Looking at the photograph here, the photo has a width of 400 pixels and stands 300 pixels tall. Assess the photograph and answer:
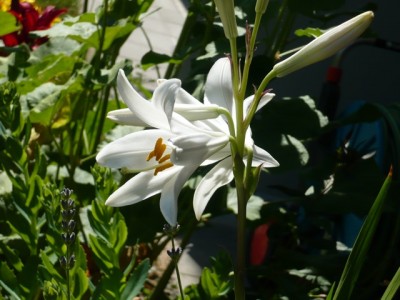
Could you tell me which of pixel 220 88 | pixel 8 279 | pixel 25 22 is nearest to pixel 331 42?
pixel 220 88

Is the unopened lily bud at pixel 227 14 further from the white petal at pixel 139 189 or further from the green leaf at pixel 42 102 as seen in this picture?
the green leaf at pixel 42 102

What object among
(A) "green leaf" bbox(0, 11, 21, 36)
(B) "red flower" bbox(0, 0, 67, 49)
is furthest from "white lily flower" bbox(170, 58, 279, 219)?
(B) "red flower" bbox(0, 0, 67, 49)

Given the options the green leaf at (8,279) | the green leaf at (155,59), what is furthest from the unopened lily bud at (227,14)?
the green leaf at (155,59)

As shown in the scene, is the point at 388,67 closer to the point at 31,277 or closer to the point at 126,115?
the point at 31,277

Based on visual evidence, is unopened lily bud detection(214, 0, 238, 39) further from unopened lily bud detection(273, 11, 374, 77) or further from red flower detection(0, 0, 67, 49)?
red flower detection(0, 0, 67, 49)

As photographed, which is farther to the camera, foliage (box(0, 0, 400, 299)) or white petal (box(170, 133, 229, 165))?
foliage (box(0, 0, 400, 299))

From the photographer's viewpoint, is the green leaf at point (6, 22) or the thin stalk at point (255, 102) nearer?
the thin stalk at point (255, 102)

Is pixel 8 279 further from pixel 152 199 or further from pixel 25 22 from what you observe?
pixel 25 22
